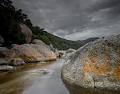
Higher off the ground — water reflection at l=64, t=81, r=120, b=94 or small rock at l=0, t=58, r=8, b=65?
small rock at l=0, t=58, r=8, b=65

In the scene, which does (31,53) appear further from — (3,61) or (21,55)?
(3,61)

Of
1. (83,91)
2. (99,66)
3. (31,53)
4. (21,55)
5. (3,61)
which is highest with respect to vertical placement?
(31,53)

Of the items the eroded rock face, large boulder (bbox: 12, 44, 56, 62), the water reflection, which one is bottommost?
the water reflection

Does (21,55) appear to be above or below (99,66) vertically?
above

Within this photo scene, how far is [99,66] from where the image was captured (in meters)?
8.08

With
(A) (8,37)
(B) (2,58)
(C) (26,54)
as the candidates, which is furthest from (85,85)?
(A) (8,37)

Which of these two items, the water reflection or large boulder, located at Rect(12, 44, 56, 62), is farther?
large boulder, located at Rect(12, 44, 56, 62)

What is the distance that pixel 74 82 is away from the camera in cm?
866

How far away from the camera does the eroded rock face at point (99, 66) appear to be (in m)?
7.59

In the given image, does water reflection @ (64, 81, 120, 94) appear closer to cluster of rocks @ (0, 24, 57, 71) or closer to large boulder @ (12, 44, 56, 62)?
cluster of rocks @ (0, 24, 57, 71)

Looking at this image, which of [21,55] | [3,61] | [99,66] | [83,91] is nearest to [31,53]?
[21,55]

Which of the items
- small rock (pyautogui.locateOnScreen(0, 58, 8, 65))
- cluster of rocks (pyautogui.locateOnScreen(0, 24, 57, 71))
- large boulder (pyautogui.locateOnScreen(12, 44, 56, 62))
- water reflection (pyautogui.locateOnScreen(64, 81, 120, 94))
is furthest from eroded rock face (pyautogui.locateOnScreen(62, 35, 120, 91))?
large boulder (pyautogui.locateOnScreen(12, 44, 56, 62))

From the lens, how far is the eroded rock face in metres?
7.59

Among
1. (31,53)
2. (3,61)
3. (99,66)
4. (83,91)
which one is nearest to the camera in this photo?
(83,91)
